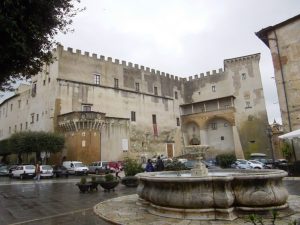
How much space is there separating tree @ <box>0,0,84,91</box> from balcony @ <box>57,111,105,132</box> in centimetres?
2150

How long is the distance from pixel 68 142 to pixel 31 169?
612 cm

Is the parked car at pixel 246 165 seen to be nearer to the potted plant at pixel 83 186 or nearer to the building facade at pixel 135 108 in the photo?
the building facade at pixel 135 108

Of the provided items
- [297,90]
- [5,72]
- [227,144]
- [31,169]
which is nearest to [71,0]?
[5,72]

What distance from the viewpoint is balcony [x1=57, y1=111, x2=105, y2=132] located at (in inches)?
1152

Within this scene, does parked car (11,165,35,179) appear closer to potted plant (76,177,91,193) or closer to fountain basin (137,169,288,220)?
potted plant (76,177,91,193)

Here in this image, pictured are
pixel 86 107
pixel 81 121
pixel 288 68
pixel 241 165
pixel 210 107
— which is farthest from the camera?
pixel 210 107

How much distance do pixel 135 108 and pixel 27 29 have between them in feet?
107

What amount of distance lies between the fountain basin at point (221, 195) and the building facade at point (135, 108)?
24.2m

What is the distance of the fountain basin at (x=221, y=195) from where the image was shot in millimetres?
5848

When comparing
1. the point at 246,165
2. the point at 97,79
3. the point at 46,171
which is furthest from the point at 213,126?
the point at 46,171

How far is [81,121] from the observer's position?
95.8ft

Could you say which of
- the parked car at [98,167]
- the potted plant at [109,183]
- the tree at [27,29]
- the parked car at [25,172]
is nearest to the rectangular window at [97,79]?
the parked car at [98,167]

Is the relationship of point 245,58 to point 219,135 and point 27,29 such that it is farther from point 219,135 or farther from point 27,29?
point 27,29

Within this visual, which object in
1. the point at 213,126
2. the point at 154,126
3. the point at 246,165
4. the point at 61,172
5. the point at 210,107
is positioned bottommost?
the point at 246,165
